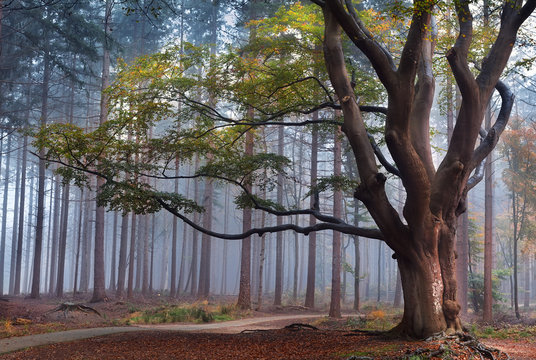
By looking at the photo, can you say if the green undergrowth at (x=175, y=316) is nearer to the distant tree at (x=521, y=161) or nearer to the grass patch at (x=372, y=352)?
the grass patch at (x=372, y=352)

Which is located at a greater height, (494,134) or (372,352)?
(494,134)

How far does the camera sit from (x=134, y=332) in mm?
12500

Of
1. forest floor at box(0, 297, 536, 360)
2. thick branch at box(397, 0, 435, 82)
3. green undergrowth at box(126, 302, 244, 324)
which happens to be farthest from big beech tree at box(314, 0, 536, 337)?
green undergrowth at box(126, 302, 244, 324)

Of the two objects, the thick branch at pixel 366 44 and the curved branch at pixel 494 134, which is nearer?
the thick branch at pixel 366 44

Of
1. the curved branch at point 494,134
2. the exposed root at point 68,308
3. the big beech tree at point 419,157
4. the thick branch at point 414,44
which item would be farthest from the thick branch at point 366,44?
the exposed root at point 68,308

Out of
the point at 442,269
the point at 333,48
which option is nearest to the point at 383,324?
the point at 442,269

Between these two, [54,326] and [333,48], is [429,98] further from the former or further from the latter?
[54,326]

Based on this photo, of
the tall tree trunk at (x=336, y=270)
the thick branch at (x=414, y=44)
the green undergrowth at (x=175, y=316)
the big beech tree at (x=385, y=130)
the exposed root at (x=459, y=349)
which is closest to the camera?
the exposed root at (x=459, y=349)

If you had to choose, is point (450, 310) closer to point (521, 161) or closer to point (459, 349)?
point (459, 349)

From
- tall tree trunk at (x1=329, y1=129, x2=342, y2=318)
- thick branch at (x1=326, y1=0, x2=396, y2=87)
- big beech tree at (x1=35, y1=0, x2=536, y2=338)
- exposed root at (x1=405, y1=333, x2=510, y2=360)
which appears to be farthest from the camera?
tall tree trunk at (x1=329, y1=129, x2=342, y2=318)

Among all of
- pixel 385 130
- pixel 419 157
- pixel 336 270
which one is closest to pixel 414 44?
pixel 385 130

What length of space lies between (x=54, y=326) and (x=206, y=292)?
1409cm

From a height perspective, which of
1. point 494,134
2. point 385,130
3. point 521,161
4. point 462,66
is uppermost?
point 521,161

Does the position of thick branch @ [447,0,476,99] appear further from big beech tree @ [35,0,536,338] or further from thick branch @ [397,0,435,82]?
thick branch @ [397,0,435,82]
